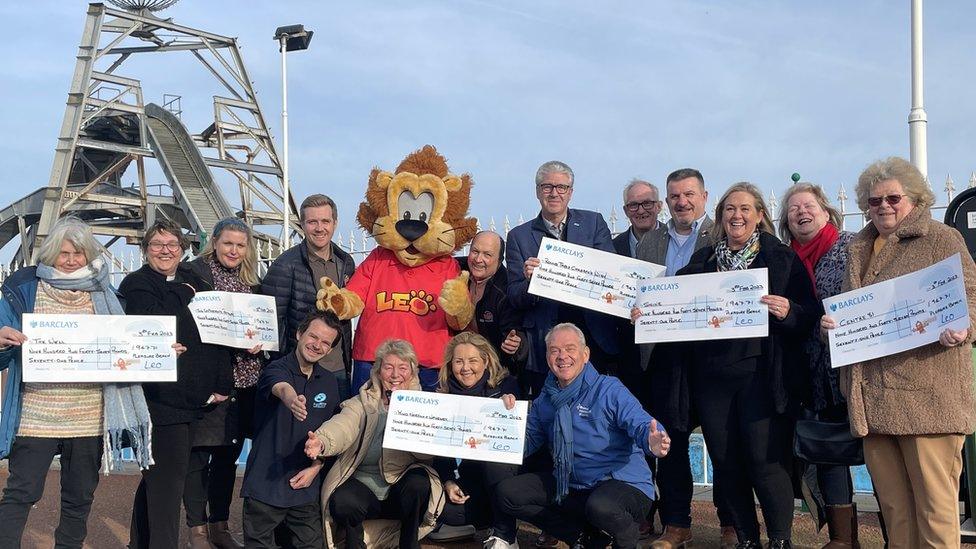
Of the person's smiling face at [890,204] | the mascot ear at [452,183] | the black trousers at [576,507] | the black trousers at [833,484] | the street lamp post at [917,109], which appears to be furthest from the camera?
the street lamp post at [917,109]

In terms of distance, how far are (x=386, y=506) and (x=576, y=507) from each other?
1.12m

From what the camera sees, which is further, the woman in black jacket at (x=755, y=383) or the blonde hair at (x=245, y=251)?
the blonde hair at (x=245, y=251)

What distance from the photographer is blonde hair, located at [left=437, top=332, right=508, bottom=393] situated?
17.9 ft

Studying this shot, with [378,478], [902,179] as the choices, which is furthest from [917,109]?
[378,478]

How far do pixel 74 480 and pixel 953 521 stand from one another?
14.4 ft

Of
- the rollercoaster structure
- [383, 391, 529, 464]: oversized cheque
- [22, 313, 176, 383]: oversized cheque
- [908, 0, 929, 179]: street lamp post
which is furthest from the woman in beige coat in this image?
the rollercoaster structure

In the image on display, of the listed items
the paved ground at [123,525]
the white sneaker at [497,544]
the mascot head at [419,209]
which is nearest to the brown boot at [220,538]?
the paved ground at [123,525]

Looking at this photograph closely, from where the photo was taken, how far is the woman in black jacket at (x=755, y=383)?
480cm

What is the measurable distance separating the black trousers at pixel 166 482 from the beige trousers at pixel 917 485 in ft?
12.1

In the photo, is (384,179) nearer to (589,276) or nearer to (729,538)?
(589,276)

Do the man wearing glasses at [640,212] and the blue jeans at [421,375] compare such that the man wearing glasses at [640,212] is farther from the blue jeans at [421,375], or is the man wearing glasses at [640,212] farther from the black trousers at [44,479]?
the black trousers at [44,479]

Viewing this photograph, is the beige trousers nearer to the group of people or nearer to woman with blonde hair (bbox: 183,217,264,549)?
the group of people

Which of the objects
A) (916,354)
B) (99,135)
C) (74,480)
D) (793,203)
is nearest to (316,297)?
(74,480)

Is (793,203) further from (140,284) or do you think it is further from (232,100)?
(232,100)
